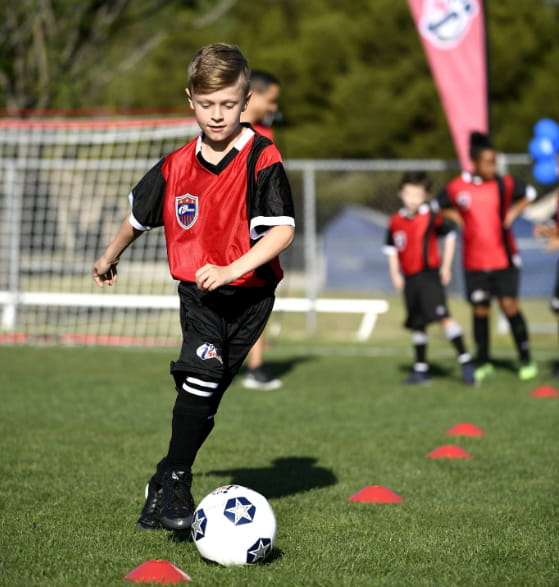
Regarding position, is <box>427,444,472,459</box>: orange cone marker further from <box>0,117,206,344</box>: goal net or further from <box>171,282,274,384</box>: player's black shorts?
<box>0,117,206,344</box>: goal net

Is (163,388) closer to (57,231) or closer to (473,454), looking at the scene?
(473,454)

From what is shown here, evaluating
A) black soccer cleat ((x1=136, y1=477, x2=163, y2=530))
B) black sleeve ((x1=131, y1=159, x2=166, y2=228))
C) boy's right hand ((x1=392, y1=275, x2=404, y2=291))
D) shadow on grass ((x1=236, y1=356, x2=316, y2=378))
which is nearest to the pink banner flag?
boy's right hand ((x1=392, y1=275, x2=404, y2=291))

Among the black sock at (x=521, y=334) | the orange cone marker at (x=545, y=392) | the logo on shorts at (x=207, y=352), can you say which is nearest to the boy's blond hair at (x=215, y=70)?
the logo on shorts at (x=207, y=352)

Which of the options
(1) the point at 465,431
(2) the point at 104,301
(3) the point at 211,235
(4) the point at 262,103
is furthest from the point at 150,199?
(2) the point at 104,301

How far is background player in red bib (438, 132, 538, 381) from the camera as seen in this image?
366 inches

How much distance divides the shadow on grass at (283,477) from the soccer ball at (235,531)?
105 centimetres

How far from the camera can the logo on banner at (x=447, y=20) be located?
36.4 feet

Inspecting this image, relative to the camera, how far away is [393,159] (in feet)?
109

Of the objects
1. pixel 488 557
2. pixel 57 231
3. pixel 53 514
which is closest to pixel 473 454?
pixel 488 557

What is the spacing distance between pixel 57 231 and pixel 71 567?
11027 mm

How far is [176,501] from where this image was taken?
154 inches

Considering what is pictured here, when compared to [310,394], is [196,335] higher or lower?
higher

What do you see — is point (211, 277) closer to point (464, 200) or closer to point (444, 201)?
point (444, 201)

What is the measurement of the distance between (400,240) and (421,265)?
315mm
